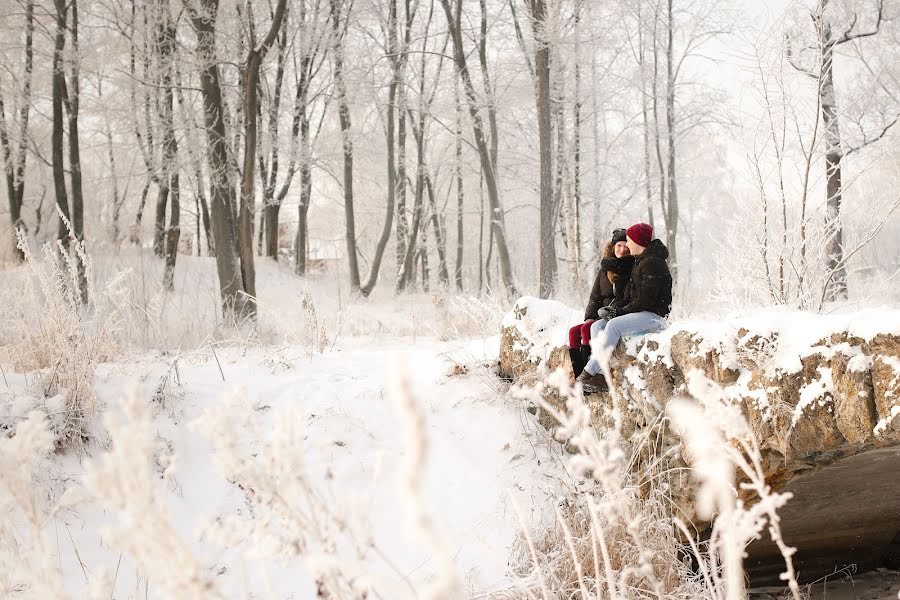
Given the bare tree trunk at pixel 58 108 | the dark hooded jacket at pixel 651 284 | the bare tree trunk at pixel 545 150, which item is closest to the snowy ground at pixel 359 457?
the dark hooded jacket at pixel 651 284

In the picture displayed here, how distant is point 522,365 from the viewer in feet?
14.4

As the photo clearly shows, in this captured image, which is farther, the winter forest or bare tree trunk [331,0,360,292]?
bare tree trunk [331,0,360,292]

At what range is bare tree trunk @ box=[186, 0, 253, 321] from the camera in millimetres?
8016

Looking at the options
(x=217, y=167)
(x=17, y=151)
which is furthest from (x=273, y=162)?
(x=217, y=167)

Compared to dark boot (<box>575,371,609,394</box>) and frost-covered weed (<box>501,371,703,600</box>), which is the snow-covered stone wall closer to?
dark boot (<box>575,371,609,394</box>)

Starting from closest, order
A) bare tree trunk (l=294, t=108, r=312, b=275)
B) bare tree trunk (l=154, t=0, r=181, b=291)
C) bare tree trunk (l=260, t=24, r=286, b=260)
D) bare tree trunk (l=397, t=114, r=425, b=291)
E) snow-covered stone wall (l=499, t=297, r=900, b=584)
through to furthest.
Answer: snow-covered stone wall (l=499, t=297, r=900, b=584) < bare tree trunk (l=154, t=0, r=181, b=291) < bare tree trunk (l=260, t=24, r=286, b=260) < bare tree trunk (l=294, t=108, r=312, b=275) < bare tree trunk (l=397, t=114, r=425, b=291)

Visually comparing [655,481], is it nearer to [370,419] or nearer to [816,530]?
[816,530]

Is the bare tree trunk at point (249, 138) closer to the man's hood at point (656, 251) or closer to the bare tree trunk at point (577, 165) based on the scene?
the bare tree trunk at point (577, 165)

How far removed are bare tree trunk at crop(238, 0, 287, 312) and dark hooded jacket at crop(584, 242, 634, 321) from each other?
5622mm

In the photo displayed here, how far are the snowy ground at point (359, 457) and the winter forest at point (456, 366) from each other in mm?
24

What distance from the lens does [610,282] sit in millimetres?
4234

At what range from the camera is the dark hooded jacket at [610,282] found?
163 inches

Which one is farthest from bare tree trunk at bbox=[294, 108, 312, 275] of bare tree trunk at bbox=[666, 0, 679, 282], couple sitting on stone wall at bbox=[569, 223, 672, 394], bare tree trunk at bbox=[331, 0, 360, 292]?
couple sitting on stone wall at bbox=[569, 223, 672, 394]

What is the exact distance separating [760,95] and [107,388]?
5.71m
